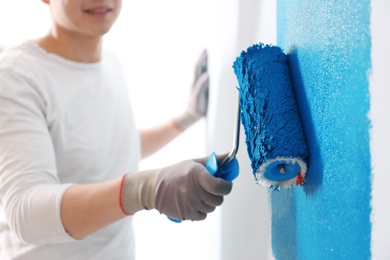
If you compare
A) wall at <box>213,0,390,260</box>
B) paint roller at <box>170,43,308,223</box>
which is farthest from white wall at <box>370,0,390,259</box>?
paint roller at <box>170,43,308,223</box>

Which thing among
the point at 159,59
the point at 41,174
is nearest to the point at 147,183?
the point at 41,174

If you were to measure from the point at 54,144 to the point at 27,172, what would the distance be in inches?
6.5

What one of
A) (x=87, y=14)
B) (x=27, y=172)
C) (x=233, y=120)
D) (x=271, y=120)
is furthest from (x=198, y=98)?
(x=271, y=120)

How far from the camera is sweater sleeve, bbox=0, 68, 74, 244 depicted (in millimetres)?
835

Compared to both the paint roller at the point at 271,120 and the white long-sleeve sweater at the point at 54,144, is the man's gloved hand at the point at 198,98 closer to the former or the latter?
the white long-sleeve sweater at the point at 54,144

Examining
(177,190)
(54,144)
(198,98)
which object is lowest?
(177,190)

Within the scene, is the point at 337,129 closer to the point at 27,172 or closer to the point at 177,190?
the point at 177,190

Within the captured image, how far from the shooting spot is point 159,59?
1.57 metres

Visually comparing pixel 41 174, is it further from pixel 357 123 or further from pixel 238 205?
pixel 357 123

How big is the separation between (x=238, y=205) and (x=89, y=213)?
1.17 ft

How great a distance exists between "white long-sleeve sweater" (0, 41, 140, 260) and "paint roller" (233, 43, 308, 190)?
376 millimetres

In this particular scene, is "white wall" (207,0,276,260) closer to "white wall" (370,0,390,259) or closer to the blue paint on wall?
the blue paint on wall

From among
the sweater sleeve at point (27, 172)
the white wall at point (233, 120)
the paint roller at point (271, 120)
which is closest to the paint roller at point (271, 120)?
the paint roller at point (271, 120)

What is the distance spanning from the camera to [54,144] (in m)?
1.02
